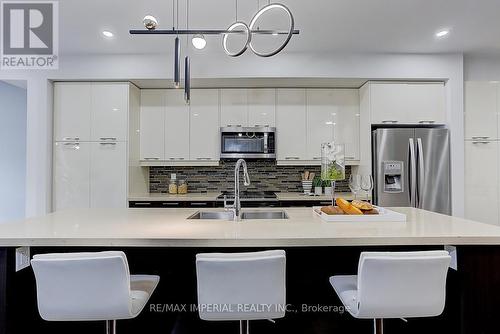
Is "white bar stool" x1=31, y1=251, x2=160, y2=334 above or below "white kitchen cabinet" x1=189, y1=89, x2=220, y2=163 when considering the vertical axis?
below

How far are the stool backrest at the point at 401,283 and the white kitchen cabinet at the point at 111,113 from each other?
3.25 m

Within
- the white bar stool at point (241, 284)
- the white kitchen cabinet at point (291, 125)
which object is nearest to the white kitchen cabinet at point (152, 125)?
the white kitchen cabinet at point (291, 125)

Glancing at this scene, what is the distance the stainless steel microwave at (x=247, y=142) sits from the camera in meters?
3.88

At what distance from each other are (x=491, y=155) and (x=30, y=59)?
5.62 metres

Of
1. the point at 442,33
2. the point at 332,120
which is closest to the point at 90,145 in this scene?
the point at 332,120

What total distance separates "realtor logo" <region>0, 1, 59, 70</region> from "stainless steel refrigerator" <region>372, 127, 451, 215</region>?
3.65 metres

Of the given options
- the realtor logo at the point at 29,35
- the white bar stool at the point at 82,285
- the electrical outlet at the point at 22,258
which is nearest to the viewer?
the white bar stool at the point at 82,285

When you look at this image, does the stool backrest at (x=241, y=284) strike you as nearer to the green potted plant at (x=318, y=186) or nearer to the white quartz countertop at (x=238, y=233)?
the white quartz countertop at (x=238, y=233)

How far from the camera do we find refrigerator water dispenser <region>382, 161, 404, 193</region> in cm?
346

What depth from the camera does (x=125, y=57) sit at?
11.8ft

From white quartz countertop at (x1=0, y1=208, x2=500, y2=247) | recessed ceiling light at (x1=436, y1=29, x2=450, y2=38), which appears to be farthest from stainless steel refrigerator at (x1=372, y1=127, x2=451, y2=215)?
white quartz countertop at (x1=0, y1=208, x2=500, y2=247)

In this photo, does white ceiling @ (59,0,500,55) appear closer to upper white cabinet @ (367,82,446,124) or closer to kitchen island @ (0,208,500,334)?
upper white cabinet @ (367,82,446,124)

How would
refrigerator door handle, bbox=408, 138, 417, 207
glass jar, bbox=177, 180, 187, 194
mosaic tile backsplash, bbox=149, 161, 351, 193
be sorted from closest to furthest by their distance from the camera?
refrigerator door handle, bbox=408, 138, 417, 207
glass jar, bbox=177, 180, 187, 194
mosaic tile backsplash, bbox=149, 161, 351, 193

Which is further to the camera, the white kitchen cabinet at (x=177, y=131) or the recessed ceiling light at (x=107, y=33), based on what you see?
the white kitchen cabinet at (x=177, y=131)
